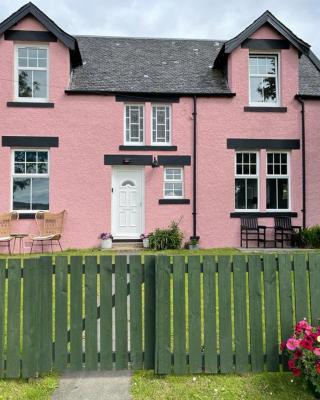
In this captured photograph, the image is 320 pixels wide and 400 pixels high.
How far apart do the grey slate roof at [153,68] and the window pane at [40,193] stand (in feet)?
10.7

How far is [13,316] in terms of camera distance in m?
3.48

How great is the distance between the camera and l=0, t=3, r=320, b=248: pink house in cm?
1176

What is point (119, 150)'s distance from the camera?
12.0 meters

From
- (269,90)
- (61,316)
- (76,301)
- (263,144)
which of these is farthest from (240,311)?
(269,90)

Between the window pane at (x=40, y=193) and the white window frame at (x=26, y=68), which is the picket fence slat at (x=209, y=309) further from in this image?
the white window frame at (x=26, y=68)

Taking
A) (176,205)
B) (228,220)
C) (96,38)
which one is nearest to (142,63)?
(96,38)

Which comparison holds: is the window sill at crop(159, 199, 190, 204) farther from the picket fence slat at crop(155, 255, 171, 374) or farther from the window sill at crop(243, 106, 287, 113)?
the picket fence slat at crop(155, 255, 171, 374)

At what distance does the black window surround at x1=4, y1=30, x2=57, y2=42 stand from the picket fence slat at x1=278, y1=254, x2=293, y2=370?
36.4ft

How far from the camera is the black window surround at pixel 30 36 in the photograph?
11672 millimetres

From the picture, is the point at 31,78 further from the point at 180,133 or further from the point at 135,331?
the point at 135,331

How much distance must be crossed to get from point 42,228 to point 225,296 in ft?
30.0

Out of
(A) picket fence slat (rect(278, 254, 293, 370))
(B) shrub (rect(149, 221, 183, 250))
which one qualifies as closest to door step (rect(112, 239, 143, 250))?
(B) shrub (rect(149, 221, 183, 250))

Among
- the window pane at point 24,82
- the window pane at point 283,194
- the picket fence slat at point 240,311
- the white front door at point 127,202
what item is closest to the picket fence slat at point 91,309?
the picket fence slat at point 240,311

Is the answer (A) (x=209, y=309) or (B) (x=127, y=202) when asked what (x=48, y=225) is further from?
(A) (x=209, y=309)
